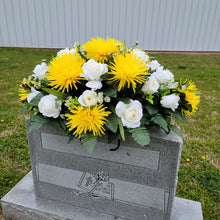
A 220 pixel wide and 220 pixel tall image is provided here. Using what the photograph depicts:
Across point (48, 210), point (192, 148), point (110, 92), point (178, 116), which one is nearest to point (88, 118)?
point (110, 92)

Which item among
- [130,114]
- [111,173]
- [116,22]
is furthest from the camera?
[116,22]

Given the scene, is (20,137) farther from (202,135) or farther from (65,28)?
(65,28)

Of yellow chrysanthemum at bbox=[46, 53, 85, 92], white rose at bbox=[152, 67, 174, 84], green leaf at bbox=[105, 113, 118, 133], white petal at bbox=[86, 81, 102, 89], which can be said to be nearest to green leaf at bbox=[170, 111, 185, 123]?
white rose at bbox=[152, 67, 174, 84]

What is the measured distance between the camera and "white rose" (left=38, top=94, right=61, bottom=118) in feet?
4.29

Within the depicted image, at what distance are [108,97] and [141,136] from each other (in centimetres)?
29

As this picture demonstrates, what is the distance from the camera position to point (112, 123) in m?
1.27

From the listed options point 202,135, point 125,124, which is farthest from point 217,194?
point 125,124

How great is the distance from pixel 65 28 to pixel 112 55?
801 centimetres

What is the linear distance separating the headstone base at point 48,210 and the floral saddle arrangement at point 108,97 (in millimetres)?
809

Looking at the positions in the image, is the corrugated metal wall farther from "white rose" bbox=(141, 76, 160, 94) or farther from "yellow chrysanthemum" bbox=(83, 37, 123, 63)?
"white rose" bbox=(141, 76, 160, 94)

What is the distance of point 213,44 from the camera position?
897 centimetres

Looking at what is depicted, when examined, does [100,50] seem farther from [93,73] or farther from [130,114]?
[130,114]

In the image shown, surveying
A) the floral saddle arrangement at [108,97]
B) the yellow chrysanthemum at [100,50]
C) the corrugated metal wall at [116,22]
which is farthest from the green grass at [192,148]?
the corrugated metal wall at [116,22]

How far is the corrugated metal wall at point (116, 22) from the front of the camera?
8.28m
